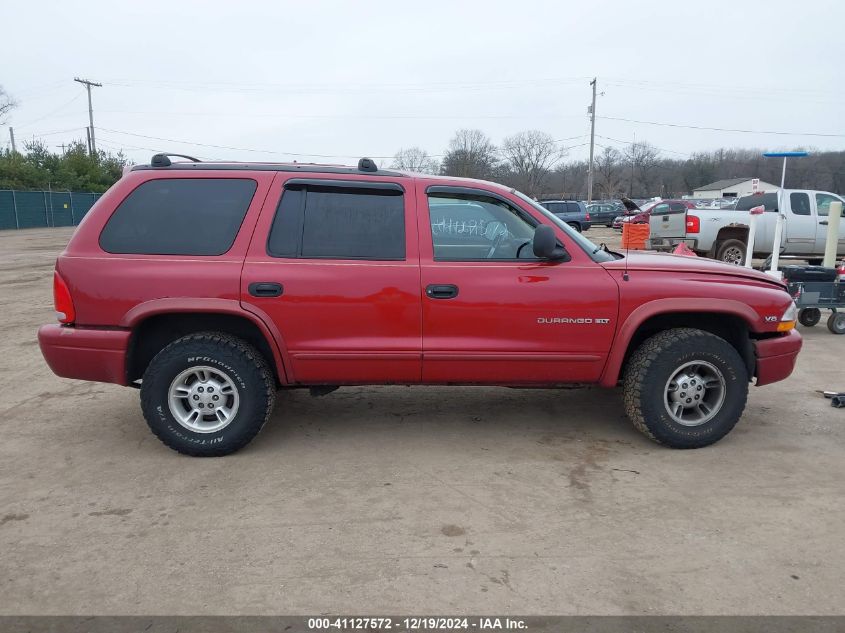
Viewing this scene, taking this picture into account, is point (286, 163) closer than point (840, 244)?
Yes

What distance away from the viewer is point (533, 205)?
13.7 ft

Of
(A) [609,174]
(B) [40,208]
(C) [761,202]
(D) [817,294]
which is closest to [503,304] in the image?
(D) [817,294]

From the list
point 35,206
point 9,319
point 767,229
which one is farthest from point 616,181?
point 9,319

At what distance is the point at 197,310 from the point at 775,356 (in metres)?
3.92

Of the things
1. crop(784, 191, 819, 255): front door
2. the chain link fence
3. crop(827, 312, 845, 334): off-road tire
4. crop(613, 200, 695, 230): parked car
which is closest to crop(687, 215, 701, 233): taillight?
crop(613, 200, 695, 230): parked car

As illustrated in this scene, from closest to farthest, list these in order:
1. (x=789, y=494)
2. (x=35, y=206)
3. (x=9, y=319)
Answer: (x=789, y=494) → (x=9, y=319) → (x=35, y=206)

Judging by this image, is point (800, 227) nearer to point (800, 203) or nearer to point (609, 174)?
point (800, 203)

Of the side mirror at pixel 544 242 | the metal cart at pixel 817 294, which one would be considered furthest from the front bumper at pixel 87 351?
the metal cart at pixel 817 294

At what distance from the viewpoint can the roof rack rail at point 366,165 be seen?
4.17 meters

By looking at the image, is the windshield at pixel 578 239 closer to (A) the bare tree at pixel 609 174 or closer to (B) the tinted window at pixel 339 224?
(B) the tinted window at pixel 339 224

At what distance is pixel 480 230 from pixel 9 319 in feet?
26.4

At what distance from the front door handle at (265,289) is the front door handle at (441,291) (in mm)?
940

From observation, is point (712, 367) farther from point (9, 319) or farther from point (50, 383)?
point (9, 319)

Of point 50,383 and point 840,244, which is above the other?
point 840,244
